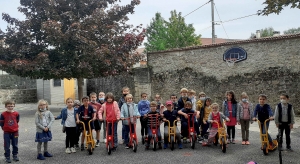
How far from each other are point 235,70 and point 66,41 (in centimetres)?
825

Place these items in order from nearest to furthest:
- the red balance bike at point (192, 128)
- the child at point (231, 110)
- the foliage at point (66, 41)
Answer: the red balance bike at point (192, 128) → the child at point (231, 110) → the foliage at point (66, 41)

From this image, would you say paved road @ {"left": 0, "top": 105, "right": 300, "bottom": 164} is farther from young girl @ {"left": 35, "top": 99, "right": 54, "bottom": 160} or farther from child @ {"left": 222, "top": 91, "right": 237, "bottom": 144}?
child @ {"left": 222, "top": 91, "right": 237, "bottom": 144}

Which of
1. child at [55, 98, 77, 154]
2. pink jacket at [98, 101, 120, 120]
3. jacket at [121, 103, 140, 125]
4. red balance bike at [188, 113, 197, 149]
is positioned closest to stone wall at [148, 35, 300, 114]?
red balance bike at [188, 113, 197, 149]

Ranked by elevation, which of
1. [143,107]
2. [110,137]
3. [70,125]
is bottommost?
[110,137]

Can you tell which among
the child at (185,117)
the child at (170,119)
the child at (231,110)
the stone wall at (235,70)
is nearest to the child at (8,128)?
the child at (170,119)

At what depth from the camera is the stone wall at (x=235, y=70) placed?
13.5m

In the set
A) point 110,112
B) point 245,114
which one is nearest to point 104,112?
point 110,112

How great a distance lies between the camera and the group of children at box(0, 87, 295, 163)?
23.1ft

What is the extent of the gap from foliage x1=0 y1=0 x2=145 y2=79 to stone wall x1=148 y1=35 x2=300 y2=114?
2.16 m

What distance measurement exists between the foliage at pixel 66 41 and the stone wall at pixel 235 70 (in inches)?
85.0

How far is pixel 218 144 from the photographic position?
8.07 m

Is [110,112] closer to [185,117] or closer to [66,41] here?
[185,117]

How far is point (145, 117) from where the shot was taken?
7.66 m

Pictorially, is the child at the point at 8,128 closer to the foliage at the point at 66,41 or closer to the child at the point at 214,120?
the child at the point at 214,120
